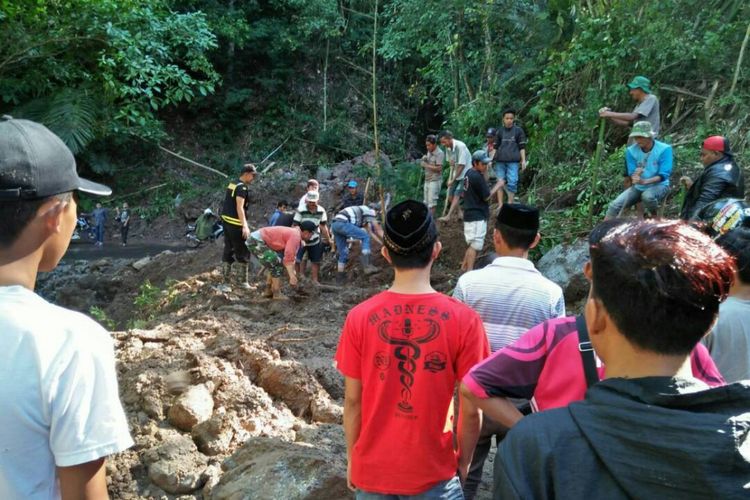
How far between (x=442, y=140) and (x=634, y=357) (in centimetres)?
1014

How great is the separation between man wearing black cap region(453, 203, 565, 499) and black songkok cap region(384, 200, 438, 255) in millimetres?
699

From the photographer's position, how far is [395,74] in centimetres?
2469

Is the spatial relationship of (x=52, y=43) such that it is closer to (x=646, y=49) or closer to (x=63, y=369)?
(x=646, y=49)

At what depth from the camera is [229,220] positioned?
955 centimetres

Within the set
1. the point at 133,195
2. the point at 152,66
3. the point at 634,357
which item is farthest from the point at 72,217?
the point at 133,195

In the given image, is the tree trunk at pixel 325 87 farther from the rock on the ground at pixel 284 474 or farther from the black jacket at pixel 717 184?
the rock on the ground at pixel 284 474

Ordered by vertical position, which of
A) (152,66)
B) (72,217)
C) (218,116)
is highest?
(72,217)

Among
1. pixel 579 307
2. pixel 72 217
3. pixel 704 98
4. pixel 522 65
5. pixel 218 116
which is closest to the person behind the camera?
pixel 72 217

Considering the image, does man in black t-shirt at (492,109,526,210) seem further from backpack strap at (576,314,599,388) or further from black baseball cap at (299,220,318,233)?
backpack strap at (576,314,599,388)

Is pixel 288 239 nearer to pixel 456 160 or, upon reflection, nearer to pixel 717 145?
pixel 456 160

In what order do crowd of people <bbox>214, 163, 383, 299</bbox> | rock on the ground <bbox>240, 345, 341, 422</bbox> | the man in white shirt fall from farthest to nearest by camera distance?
the man in white shirt
crowd of people <bbox>214, 163, 383, 299</bbox>
rock on the ground <bbox>240, 345, 341, 422</bbox>

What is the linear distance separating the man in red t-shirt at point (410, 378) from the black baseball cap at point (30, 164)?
117 centimetres

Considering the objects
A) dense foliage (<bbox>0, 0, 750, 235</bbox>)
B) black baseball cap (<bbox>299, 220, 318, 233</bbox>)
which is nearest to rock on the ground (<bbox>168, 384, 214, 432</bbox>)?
black baseball cap (<bbox>299, 220, 318, 233</bbox>)

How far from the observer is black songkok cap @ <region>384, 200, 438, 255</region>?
2.35 meters
